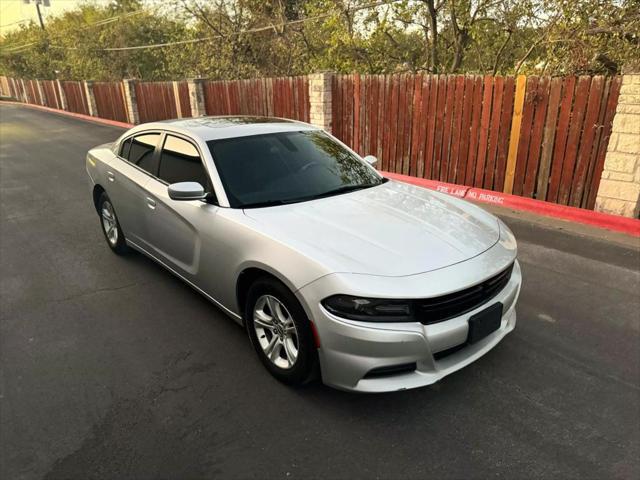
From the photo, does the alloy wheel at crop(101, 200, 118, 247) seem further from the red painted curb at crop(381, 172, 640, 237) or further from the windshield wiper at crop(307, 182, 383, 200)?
the red painted curb at crop(381, 172, 640, 237)

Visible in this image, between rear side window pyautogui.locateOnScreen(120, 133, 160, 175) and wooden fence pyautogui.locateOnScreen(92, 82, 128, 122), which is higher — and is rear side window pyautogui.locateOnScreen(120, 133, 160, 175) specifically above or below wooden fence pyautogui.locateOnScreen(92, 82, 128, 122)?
above

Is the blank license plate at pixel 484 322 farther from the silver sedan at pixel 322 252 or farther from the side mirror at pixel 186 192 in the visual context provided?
the side mirror at pixel 186 192

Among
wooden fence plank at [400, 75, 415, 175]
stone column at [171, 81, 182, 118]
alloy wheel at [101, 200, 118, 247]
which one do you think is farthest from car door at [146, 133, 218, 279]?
stone column at [171, 81, 182, 118]

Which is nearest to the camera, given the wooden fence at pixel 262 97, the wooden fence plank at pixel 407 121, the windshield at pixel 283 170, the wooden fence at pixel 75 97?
the windshield at pixel 283 170

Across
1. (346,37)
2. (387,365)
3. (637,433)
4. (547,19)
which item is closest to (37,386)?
(387,365)

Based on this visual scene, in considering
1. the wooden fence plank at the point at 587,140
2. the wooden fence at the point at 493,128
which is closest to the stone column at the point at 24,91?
the wooden fence at the point at 493,128

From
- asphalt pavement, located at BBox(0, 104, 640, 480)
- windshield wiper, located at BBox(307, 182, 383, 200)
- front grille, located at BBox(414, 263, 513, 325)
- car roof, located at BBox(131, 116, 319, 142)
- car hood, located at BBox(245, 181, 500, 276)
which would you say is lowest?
asphalt pavement, located at BBox(0, 104, 640, 480)

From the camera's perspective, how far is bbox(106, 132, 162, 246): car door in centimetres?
431

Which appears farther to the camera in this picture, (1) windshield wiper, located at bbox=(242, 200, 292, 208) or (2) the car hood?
(1) windshield wiper, located at bbox=(242, 200, 292, 208)

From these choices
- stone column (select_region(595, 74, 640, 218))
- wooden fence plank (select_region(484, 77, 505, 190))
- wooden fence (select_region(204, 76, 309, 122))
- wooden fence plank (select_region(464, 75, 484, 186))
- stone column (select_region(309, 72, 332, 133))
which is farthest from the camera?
wooden fence (select_region(204, 76, 309, 122))

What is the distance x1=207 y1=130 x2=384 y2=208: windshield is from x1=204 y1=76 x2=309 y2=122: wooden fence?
305 inches

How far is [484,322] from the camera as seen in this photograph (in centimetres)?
263

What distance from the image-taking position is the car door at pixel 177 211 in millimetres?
3486

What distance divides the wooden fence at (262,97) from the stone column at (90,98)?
13706 mm
